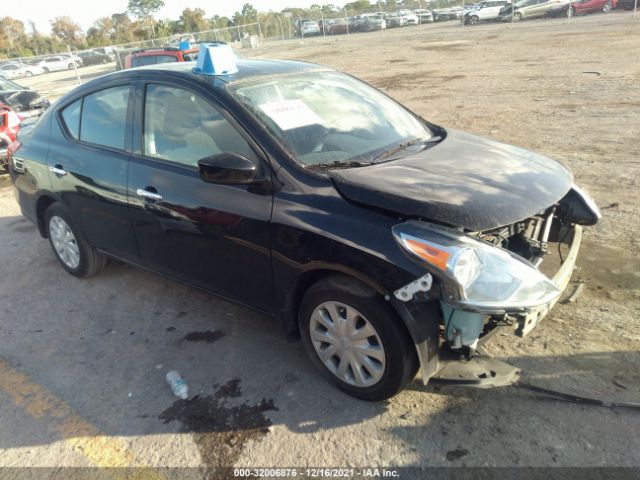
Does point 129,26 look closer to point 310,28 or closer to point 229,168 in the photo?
point 310,28

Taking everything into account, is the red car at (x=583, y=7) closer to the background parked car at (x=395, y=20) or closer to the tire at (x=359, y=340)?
the background parked car at (x=395, y=20)

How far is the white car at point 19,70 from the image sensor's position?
37500mm

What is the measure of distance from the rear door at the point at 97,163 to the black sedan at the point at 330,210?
0.02m

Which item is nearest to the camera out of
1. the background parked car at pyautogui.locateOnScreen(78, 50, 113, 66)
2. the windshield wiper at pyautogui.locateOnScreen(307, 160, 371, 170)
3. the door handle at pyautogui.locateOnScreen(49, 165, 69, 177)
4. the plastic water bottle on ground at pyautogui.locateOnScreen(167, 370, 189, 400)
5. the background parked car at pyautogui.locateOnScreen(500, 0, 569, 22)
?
the windshield wiper at pyautogui.locateOnScreen(307, 160, 371, 170)

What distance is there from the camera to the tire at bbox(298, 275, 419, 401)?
2.60 m

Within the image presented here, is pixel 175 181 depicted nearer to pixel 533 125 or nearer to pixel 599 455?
pixel 599 455

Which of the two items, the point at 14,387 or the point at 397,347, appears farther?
the point at 14,387

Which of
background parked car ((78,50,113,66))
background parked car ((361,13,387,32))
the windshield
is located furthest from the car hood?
background parked car ((361,13,387,32))

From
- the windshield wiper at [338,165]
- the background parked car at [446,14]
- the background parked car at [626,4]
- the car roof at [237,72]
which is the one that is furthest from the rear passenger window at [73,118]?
the background parked car at [446,14]

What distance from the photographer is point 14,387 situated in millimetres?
3268

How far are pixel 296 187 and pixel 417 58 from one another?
19653 mm

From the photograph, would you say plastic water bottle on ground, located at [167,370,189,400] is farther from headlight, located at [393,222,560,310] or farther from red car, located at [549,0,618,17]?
red car, located at [549,0,618,17]

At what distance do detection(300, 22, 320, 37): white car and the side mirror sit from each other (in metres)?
44.6

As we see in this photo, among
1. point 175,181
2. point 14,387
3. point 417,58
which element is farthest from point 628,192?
point 417,58
